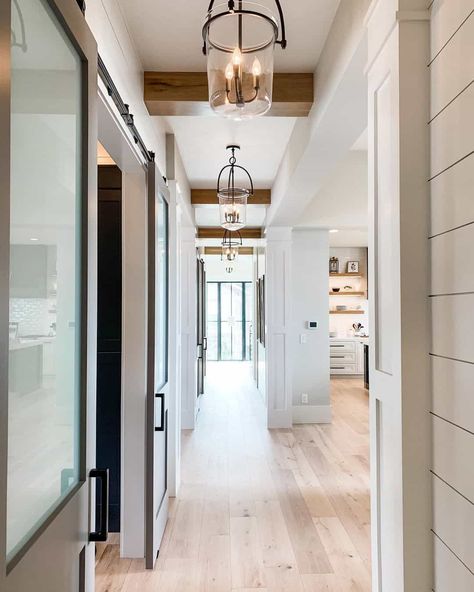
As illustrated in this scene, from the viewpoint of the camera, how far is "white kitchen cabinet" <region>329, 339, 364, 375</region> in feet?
30.5

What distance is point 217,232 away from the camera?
767cm

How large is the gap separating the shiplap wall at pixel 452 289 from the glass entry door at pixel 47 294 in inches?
35.3

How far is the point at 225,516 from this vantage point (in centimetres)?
334

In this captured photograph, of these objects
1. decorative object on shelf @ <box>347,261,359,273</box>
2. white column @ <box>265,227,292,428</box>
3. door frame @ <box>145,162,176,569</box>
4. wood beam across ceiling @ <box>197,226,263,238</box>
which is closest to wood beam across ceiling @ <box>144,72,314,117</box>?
door frame @ <box>145,162,176,569</box>

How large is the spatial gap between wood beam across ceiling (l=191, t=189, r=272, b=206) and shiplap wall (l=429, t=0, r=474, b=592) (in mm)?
4337

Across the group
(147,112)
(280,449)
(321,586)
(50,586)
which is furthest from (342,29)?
(280,449)

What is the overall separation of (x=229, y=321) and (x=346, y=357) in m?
4.97

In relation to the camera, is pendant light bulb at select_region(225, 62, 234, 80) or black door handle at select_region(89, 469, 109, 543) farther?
pendant light bulb at select_region(225, 62, 234, 80)

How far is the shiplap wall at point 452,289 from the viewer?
1034 millimetres

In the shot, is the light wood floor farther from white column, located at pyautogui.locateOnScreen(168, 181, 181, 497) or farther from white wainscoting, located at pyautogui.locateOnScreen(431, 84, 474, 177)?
white wainscoting, located at pyautogui.locateOnScreen(431, 84, 474, 177)

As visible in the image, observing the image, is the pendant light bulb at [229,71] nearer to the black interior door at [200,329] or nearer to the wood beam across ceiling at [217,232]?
the black interior door at [200,329]

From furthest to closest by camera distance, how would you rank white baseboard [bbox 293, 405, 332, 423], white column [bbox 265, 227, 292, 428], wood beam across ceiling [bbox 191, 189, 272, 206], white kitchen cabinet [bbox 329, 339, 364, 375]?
white kitchen cabinet [bbox 329, 339, 364, 375] < white baseboard [bbox 293, 405, 332, 423] < white column [bbox 265, 227, 292, 428] < wood beam across ceiling [bbox 191, 189, 272, 206]

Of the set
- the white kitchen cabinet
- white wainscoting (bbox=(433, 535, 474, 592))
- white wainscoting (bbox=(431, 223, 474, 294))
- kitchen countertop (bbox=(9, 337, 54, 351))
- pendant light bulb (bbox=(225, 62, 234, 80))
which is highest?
pendant light bulb (bbox=(225, 62, 234, 80))

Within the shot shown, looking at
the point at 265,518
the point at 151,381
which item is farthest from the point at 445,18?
the point at 265,518
